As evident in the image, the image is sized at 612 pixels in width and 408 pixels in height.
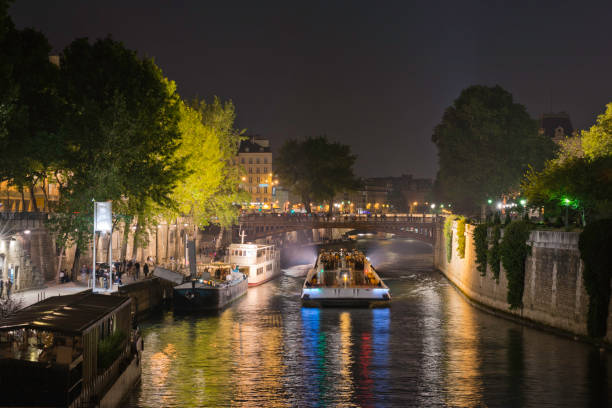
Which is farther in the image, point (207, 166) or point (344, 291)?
point (207, 166)

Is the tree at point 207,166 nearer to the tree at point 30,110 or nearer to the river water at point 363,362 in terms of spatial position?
the tree at point 30,110

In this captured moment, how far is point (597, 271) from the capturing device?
28.3m

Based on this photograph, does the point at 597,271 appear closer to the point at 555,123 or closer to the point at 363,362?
the point at 363,362

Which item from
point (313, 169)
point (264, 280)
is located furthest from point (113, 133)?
point (313, 169)

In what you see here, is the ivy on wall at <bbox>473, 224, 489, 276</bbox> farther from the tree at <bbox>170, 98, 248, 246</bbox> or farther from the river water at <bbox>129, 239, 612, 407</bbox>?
the tree at <bbox>170, 98, 248, 246</bbox>

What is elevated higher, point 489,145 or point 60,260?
point 489,145

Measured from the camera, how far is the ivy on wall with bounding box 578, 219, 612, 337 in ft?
92.2

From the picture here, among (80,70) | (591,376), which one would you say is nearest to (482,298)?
(591,376)

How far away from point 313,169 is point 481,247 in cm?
6566

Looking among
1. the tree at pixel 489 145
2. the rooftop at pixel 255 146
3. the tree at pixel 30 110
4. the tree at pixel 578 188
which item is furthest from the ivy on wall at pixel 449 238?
the rooftop at pixel 255 146

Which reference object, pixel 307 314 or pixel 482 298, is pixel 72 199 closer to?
pixel 307 314

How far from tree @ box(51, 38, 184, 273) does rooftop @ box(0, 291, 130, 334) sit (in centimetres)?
1713

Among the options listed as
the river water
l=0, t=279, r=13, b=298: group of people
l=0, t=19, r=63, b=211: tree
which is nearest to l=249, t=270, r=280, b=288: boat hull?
the river water

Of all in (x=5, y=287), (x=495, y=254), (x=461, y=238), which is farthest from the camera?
(x=461, y=238)
